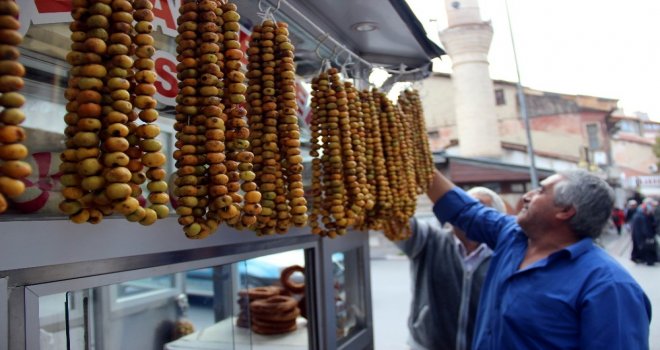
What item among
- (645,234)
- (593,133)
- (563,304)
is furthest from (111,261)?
(593,133)

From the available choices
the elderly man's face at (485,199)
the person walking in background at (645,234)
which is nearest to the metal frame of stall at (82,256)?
the elderly man's face at (485,199)

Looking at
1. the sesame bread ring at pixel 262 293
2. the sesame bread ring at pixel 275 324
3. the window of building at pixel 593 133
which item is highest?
the window of building at pixel 593 133

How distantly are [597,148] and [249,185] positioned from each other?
95.2 feet

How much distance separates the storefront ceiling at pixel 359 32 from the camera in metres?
2.04

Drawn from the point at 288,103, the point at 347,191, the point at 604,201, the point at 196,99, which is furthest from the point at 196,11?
the point at 604,201

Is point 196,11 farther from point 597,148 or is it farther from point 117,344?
point 597,148

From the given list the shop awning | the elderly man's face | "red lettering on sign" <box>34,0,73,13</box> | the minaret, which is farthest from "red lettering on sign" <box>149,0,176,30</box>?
the minaret

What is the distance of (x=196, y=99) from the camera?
111 cm

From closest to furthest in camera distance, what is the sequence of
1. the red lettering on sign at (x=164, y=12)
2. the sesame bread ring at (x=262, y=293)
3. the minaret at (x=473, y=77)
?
the red lettering on sign at (x=164, y=12), the sesame bread ring at (x=262, y=293), the minaret at (x=473, y=77)

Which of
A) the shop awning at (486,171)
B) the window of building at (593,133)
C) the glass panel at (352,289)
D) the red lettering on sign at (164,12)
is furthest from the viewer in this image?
the window of building at (593,133)

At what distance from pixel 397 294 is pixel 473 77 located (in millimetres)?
14642

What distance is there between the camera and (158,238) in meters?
1.42

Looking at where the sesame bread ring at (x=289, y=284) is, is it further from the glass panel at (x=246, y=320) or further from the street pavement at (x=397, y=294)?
the street pavement at (x=397, y=294)

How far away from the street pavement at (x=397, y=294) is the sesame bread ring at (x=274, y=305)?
1743 mm
